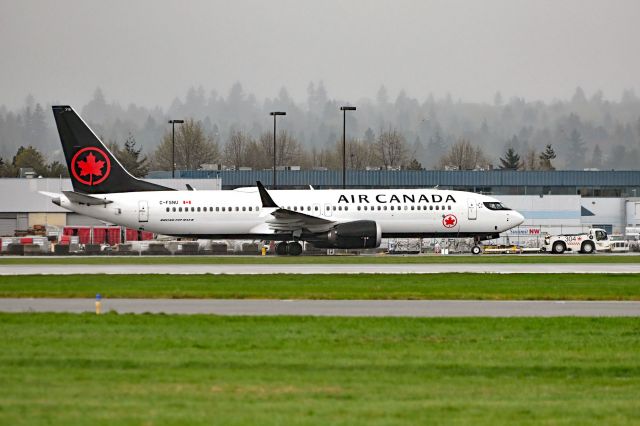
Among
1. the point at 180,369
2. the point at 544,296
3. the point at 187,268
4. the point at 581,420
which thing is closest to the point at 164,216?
the point at 187,268

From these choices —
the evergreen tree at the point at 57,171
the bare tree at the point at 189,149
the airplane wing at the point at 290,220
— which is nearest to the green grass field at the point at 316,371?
the airplane wing at the point at 290,220

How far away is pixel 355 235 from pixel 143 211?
13224 millimetres

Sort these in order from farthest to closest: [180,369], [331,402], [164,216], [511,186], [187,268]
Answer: [511,186] → [164,216] → [187,268] → [180,369] → [331,402]

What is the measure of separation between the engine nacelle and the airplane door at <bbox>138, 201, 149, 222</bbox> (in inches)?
450

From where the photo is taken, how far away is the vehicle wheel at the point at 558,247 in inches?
2746

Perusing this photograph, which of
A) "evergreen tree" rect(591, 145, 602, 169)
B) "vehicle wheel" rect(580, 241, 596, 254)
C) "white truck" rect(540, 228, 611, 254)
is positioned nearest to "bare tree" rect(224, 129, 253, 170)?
"evergreen tree" rect(591, 145, 602, 169)

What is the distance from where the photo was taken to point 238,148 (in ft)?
555

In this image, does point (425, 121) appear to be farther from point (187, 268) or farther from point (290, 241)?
point (187, 268)

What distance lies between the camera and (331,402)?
578 inches

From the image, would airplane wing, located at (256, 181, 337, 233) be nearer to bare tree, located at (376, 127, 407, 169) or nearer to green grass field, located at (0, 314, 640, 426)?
green grass field, located at (0, 314, 640, 426)

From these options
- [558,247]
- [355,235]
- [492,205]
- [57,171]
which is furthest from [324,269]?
[57,171]

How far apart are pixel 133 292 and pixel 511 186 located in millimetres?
83177

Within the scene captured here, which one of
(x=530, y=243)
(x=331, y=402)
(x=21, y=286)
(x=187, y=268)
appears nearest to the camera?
(x=331, y=402)

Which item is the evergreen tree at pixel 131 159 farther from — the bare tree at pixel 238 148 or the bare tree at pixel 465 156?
the bare tree at pixel 465 156
